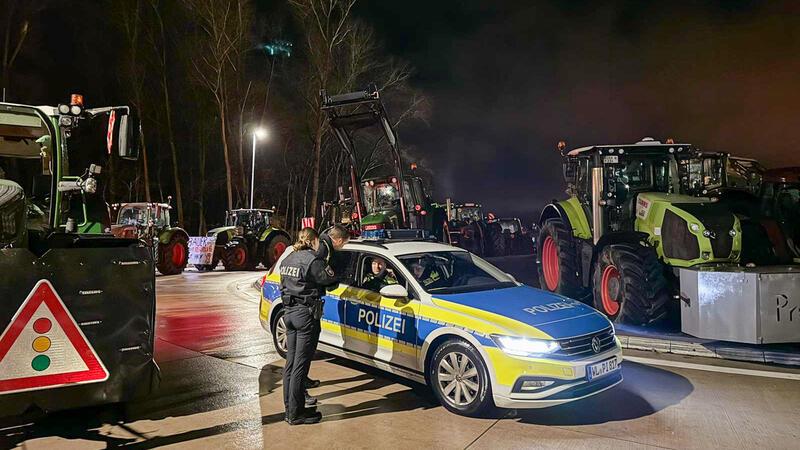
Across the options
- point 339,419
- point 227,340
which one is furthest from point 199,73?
point 339,419

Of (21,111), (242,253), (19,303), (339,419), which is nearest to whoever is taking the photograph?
(19,303)

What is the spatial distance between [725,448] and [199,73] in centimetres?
3069

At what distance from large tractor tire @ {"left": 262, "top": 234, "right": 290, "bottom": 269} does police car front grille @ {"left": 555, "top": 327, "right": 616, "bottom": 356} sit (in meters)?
16.8

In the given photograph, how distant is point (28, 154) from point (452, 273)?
505 centimetres

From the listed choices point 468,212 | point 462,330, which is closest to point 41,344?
point 462,330

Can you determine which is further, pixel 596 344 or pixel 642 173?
pixel 642 173

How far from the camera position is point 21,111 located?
6.12m

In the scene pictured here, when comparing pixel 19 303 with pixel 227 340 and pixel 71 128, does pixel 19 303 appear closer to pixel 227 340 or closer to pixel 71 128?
pixel 71 128

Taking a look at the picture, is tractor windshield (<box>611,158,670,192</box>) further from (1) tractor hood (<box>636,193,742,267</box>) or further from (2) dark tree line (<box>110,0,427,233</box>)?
(2) dark tree line (<box>110,0,427,233</box>)

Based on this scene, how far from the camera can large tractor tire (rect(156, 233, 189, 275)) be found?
19156 mm

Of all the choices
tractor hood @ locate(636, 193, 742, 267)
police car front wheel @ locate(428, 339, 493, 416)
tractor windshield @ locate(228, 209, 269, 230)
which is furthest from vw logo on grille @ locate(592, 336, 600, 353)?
tractor windshield @ locate(228, 209, 269, 230)

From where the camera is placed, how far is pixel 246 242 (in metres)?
21.8

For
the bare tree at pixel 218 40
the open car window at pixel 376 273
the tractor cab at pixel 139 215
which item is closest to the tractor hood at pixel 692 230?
the open car window at pixel 376 273

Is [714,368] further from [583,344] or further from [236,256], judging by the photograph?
[236,256]
